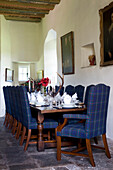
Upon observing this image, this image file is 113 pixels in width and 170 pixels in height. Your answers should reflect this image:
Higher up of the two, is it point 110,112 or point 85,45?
point 85,45

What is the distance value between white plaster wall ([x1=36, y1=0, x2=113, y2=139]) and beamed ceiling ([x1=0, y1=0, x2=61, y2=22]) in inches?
15.8

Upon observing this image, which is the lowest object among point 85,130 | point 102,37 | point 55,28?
point 85,130

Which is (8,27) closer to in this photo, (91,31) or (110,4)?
(91,31)

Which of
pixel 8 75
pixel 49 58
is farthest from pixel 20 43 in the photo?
pixel 8 75

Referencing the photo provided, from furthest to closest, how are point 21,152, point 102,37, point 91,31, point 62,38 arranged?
point 62,38 → point 91,31 → point 102,37 → point 21,152

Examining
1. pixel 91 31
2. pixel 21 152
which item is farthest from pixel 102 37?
pixel 21 152

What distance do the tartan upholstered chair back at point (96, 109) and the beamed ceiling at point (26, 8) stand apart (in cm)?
498

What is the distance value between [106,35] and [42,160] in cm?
269

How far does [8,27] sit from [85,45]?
16.3 feet

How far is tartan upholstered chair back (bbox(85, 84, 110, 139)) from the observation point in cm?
267

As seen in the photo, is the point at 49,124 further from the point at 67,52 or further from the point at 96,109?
the point at 67,52

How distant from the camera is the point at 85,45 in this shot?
537 centimetres

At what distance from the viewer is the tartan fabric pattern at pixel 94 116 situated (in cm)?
268

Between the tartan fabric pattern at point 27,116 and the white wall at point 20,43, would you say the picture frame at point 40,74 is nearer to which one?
the white wall at point 20,43
